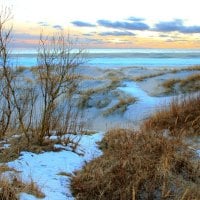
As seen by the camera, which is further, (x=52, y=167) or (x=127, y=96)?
(x=127, y=96)

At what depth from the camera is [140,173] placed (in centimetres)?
664

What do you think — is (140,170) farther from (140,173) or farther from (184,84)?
(184,84)

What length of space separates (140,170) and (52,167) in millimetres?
1287

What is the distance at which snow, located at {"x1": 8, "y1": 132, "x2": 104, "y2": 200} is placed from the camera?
6.02 meters

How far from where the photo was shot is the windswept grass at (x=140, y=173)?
6246mm

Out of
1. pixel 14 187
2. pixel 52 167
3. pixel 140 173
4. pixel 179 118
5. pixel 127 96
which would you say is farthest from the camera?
pixel 127 96

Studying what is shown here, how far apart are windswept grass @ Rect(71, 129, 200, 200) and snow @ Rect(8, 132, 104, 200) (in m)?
0.18

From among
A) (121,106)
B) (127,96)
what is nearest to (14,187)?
(121,106)

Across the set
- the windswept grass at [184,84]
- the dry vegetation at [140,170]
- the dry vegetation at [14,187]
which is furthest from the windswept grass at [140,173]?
the windswept grass at [184,84]

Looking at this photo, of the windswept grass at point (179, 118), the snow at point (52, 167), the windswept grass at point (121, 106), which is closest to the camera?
the snow at point (52, 167)

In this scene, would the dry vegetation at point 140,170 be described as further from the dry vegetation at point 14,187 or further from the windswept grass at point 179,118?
the windswept grass at point 179,118

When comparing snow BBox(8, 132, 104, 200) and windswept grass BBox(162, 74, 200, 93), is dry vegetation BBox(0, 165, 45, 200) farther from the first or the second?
windswept grass BBox(162, 74, 200, 93)

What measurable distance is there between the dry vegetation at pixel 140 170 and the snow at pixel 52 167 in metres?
0.18

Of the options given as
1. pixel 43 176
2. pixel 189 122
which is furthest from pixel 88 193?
pixel 189 122
